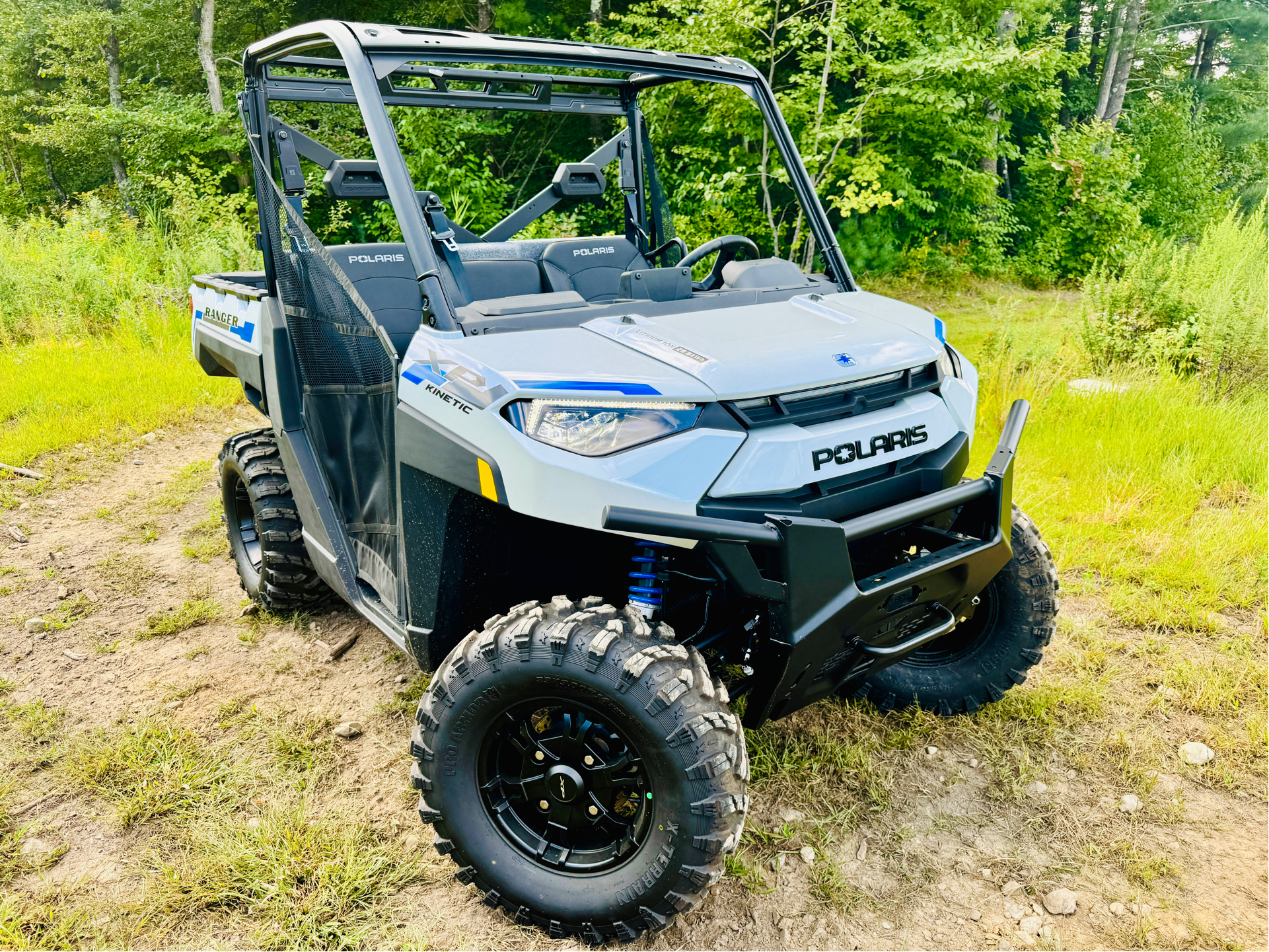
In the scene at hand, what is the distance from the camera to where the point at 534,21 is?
13133 millimetres

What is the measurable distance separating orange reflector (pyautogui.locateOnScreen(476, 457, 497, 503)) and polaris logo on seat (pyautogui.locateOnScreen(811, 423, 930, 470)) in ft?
2.36

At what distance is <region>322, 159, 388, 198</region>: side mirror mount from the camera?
103 inches

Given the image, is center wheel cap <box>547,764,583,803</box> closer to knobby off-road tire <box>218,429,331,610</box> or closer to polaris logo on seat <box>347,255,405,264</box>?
knobby off-road tire <box>218,429,331,610</box>

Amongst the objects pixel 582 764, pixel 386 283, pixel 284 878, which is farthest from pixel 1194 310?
pixel 284 878

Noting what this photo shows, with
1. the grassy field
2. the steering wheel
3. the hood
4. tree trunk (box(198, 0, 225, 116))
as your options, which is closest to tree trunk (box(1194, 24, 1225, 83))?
tree trunk (box(198, 0, 225, 116))

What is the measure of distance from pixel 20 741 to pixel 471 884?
1.69m

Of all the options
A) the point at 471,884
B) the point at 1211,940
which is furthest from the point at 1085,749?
the point at 471,884

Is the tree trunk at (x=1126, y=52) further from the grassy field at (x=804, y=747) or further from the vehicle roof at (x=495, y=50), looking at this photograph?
the vehicle roof at (x=495, y=50)

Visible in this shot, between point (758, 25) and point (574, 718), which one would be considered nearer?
point (574, 718)

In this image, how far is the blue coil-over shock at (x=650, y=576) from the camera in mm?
2117

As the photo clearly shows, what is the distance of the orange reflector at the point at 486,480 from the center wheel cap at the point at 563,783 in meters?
0.66

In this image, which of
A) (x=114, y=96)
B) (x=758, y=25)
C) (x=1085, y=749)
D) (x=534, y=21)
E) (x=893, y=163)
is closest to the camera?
(x=1085, y=749)

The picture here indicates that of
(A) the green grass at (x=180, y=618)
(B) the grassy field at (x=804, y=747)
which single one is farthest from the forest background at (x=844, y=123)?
(A) the green grass at (x=180, y=618)

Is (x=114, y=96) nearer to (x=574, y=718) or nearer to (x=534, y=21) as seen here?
(x=534, y=21)
